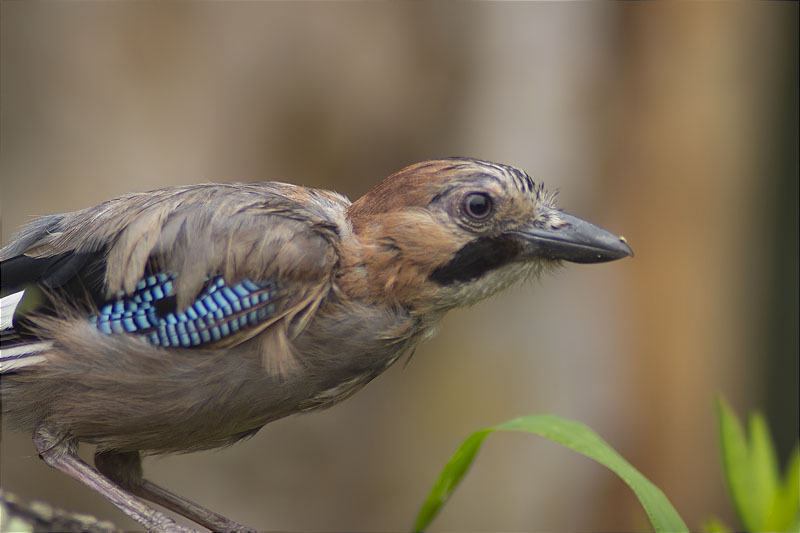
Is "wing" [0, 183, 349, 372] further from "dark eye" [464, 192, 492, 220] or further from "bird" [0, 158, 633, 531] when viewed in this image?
"dark eye" [464, 192, 492, 220]

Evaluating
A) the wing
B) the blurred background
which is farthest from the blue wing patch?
the blurred background

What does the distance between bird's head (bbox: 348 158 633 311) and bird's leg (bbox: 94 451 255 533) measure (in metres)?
1.04

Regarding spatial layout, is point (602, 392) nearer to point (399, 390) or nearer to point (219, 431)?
point (399, 390)

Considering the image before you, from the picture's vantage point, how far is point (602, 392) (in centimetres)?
704

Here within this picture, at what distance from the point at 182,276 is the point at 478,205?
0.96m

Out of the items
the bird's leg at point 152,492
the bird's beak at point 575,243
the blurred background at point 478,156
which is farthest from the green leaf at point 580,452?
the blurred background at point 478,156

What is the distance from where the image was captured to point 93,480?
273 cm

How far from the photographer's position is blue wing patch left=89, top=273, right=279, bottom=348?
2.65m

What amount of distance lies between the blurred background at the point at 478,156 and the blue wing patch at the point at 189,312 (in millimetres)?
3310

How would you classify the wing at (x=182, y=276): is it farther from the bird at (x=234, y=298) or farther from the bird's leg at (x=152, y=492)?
the bird's leg at (x=152, y=492)

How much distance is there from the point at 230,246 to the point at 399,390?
168 inches

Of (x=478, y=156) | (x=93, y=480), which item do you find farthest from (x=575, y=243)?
(x=478, y=156)

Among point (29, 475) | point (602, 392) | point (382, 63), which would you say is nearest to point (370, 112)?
point (382, 63)

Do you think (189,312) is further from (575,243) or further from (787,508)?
(787,508)
